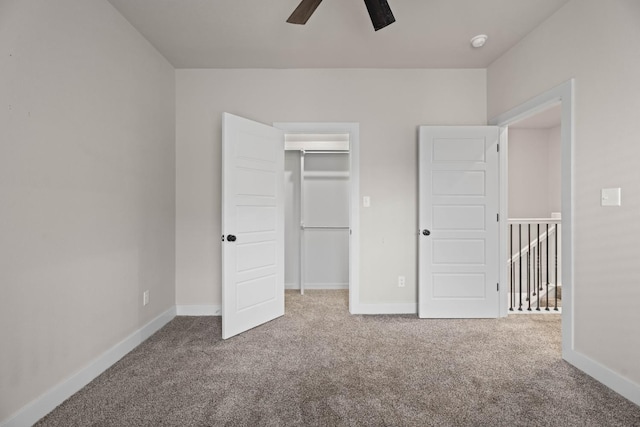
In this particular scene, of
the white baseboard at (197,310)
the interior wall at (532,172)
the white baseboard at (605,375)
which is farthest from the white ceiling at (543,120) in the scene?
the white baseboard at (197,310)

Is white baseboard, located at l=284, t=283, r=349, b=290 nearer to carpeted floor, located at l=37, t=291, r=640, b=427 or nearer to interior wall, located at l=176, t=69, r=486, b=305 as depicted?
interior wall, located at l=176, t=69, r=486, b=305

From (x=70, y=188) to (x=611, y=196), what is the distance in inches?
135

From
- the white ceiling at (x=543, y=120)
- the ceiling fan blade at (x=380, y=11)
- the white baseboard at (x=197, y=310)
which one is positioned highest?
the white ceiling at (x=543, y=120)

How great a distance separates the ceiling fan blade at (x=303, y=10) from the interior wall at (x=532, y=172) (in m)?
4.00

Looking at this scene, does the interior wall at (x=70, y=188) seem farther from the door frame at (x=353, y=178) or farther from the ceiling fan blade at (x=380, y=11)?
the ceiling fan blade at (x=380, y=11)

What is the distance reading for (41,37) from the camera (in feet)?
5.79

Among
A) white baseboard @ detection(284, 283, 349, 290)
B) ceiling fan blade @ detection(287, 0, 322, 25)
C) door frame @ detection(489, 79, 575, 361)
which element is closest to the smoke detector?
door frame @ detection(489, 79, 575, 361)

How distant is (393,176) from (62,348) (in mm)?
3088

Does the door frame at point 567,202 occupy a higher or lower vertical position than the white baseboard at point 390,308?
higher

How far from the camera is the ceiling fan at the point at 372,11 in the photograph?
1.86m

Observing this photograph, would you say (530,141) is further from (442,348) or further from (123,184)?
(123,184)

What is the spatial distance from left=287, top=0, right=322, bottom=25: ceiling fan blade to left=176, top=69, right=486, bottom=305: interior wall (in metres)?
1.47

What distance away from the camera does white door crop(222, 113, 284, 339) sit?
283 cm

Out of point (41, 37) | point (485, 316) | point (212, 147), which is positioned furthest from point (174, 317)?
point (485, 316)
